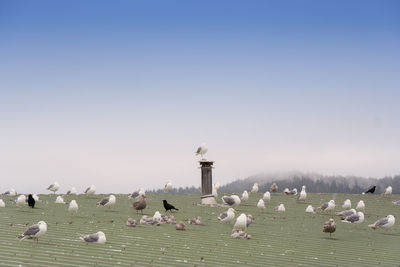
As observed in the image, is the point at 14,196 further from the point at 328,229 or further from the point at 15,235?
the point at 328,229

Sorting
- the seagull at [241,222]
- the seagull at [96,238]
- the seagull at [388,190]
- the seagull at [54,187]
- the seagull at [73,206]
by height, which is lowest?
the seagull at [96,238]

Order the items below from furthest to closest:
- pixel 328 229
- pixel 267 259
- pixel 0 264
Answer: pixel 328 229, pixel 267 259, pixel 0 264

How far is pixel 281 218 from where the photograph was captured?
39031 millimetres

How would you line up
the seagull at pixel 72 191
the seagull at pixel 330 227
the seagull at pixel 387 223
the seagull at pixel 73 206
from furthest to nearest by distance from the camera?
the seagull at pixel 72 191 → the seagull at pixel 387 223 → the seagull at pixel 73 206 → the seagull at pixel 330 227

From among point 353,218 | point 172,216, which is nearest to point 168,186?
point 172,216

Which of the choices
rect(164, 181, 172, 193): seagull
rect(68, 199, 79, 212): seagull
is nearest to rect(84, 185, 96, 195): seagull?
rect(164, 181, 172, 193): seagull

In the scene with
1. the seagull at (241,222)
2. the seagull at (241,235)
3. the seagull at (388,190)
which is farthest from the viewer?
the seagull at (388,190)

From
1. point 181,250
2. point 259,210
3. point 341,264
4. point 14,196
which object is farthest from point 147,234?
point 14,196

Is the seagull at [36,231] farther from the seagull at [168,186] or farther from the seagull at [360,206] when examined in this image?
the seagull at [168,186]

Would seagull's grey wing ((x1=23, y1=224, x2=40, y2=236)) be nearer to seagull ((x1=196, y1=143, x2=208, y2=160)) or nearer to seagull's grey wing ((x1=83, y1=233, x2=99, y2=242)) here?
seagull's grey wing ((x1=83, y1=233, x2=99, y2=242))

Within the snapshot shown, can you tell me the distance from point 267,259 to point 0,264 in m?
10.5

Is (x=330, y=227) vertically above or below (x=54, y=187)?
below

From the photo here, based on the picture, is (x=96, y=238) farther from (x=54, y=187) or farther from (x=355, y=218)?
(x=54, y=187)

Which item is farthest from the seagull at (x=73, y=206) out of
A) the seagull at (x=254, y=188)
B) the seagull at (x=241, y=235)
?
the seagull at (x=254, y=188)
